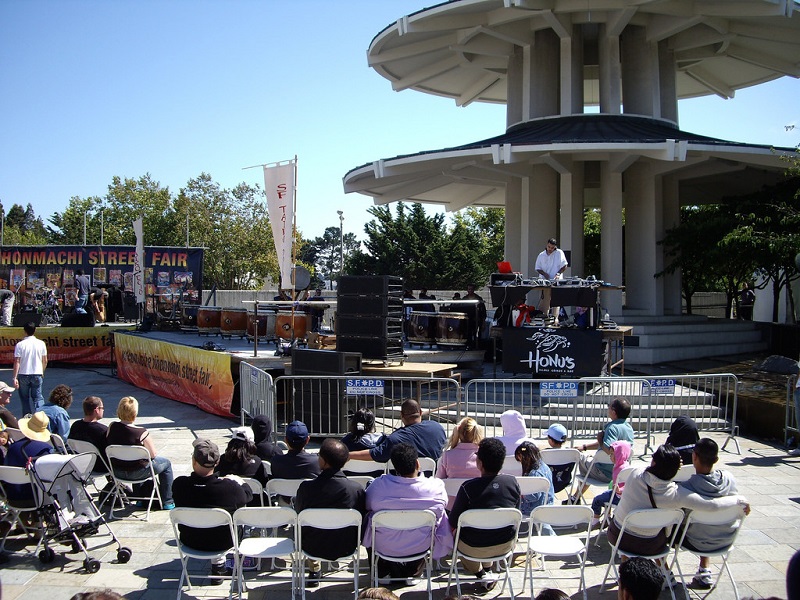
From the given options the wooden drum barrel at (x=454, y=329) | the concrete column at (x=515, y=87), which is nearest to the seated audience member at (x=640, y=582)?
the wooden drum barrel at (x=454, y=329)

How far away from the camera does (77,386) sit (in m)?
18.8

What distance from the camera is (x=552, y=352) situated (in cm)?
1345

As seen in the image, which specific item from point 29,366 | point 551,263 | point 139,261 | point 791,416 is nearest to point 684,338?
point 551,263

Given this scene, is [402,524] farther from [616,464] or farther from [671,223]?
[671,223]

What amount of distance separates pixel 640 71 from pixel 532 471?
1894 centimetres

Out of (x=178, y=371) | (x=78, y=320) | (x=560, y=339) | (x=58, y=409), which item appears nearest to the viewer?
(x=58, y=409)

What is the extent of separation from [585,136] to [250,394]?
11465mm

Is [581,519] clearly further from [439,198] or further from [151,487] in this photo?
[439,198]

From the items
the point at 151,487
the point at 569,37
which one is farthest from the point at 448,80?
the point at 151,487

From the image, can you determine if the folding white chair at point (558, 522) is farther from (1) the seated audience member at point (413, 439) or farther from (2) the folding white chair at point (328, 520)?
(1) the seated audience member at point (413, 439)

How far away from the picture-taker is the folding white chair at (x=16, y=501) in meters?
6.53

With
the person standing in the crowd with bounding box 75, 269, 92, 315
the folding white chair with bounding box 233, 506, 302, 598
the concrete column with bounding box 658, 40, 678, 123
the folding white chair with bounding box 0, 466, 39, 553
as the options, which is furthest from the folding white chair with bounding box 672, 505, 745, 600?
the person standing in the crowd with bounding box 75, 269, 92, 315

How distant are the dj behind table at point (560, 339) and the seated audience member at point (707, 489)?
733 cm

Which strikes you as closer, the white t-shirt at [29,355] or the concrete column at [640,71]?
the white t-shirt at [29,355]
